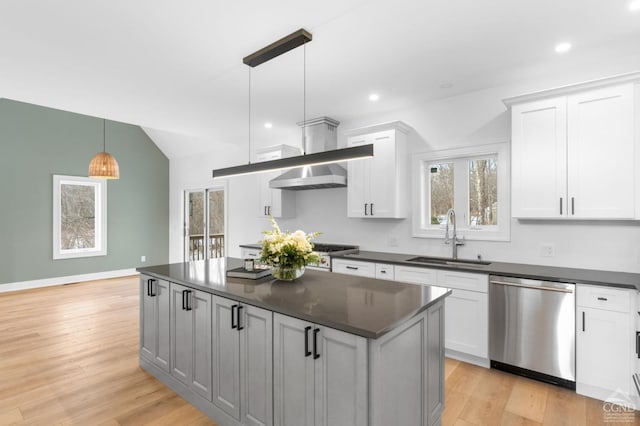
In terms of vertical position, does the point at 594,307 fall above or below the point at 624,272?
below

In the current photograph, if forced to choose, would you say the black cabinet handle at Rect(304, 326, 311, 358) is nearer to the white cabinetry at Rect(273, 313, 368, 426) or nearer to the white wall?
the white cabinetry at Rect(273, 313, 368, 426)

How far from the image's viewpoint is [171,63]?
3084mm

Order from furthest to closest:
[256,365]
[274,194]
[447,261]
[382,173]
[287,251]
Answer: [274,194]
[382,173]
[447,261]
[287,251]
[256,365]

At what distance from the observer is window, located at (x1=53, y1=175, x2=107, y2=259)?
21.4ft

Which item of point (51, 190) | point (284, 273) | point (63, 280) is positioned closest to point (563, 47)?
point (284, 273)

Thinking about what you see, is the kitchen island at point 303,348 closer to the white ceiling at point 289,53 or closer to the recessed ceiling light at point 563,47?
the white ceiling at point 289,53

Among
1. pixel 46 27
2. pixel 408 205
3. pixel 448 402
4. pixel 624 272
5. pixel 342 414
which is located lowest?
pixel 448 402

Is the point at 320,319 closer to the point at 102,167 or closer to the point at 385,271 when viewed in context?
the point at 385,271

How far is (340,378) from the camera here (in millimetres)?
1637

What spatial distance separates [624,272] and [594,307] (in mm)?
708

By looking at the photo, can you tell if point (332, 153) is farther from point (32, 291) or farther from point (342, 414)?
point (32, 291)

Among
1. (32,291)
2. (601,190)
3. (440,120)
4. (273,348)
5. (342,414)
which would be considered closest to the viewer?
(342,414)

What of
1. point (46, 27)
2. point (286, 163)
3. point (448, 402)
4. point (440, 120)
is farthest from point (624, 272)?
point (46, 27)

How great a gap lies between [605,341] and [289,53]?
133 inches
